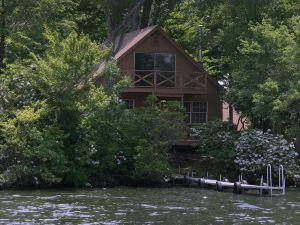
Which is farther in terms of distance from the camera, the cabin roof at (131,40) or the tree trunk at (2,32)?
the cabin roof at (131,40)

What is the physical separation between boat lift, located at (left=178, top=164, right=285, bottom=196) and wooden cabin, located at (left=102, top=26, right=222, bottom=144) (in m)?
7.98

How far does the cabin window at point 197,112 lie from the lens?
40.6 metres

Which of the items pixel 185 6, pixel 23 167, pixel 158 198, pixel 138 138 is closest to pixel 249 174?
Result: pixel 138 138

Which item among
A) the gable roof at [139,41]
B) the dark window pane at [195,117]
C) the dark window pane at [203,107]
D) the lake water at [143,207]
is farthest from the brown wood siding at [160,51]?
the lake water at [143,207]

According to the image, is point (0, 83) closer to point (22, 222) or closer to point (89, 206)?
point (89, 206)

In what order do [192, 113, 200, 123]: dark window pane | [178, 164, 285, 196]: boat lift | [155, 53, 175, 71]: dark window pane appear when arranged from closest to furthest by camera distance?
→ [178, 164, 285, 196]: boat lift → [155, 53, 175, 71]: dark window pane → [192, 113, 200, 123]: dark window pane

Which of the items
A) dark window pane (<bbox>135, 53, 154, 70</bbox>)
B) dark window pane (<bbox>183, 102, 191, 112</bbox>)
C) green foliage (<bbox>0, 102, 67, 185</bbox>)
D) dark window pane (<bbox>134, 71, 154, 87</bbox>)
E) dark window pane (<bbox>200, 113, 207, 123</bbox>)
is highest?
dark window pane (<bbox>135, 53, 154, 70</bbox>)

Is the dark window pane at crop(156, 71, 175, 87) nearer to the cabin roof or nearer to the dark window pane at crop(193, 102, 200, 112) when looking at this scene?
the cabin roof

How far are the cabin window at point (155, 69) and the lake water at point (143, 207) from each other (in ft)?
35.9

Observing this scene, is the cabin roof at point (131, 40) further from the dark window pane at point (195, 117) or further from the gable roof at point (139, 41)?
the dark window pane at point (195, 117)

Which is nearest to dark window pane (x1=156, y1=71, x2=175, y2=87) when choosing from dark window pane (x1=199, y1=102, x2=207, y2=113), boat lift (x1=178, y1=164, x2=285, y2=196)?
dark window pane (x1=199, y1=102, x2=207, y2=113)

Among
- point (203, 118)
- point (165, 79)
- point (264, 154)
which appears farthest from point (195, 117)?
point (264, 154)

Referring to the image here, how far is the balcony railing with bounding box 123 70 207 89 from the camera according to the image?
37.8 metres

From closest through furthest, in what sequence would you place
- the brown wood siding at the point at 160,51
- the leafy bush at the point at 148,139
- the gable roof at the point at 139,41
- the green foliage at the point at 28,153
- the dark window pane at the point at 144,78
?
the green foliage at the point at 28,153
the leafy bush at the point at 148,139
the dark window pane at the point at 144,78
the brown wood siding at the point at 160,51
the gable roof at the point at 139,41
